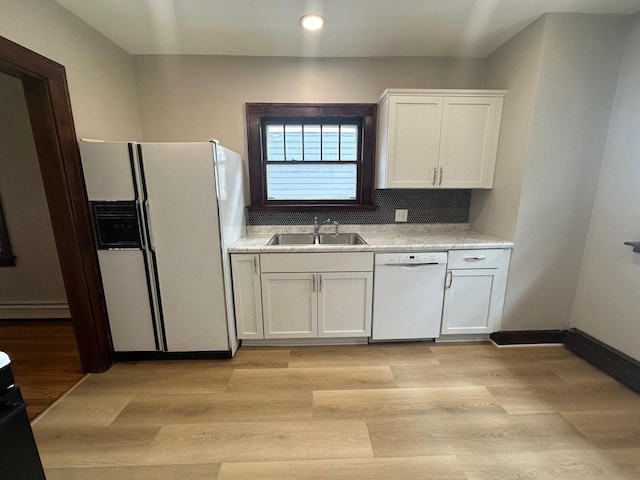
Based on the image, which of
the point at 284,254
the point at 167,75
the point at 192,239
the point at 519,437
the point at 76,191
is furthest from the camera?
the point at 167,75

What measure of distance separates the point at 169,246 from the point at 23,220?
1976 mm

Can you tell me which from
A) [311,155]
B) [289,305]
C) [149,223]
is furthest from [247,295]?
[311,155]

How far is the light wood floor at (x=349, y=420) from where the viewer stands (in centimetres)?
134

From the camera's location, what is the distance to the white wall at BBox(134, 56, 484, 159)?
2.44 meters

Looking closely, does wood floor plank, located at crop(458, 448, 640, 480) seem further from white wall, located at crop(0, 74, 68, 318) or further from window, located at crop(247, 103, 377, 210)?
white wall, located at crop(0, 74, 68, 318)

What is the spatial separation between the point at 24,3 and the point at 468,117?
309cm

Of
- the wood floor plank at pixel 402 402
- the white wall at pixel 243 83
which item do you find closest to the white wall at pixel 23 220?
the white wall at pixel 243 83

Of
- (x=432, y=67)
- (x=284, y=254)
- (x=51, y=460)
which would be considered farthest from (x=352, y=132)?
(x=51, y=460)

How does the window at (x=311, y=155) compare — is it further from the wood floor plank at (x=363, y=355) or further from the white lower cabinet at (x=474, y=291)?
the wood floor plank at (x=363, y=355)

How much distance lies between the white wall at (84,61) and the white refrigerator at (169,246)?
0.40 metres

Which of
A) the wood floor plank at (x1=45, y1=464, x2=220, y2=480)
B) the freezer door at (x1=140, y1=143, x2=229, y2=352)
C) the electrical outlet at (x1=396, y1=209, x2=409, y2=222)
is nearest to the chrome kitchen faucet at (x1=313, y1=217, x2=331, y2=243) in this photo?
the electrical outlet at (x1=396, y1=209, x2=409, y2=222)

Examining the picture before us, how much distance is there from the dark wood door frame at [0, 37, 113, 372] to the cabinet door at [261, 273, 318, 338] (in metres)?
1.23

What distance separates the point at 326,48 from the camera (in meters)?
2.32

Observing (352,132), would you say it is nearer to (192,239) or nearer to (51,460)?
(192,239)
